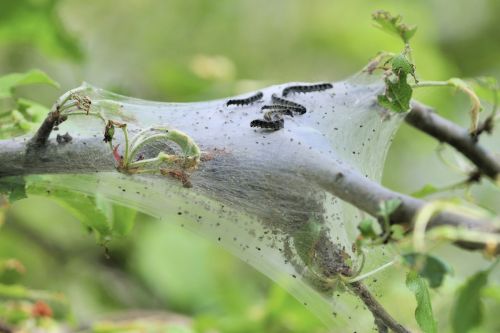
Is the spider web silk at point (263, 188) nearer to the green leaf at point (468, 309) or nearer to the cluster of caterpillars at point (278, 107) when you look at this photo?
the cluster of caterpillars at point (278, 107)

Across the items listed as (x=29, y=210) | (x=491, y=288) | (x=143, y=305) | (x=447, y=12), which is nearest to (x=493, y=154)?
(x=491, y=288)

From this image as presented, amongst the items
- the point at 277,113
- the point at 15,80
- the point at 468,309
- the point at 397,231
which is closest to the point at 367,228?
the point at 397,231

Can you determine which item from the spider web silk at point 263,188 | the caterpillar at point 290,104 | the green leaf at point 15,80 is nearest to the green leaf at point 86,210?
the spider web silk at point 263,188

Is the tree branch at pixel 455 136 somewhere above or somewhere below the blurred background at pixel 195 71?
below

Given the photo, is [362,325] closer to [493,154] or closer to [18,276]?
[493,154]

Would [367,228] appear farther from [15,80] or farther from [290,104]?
[15,80]
